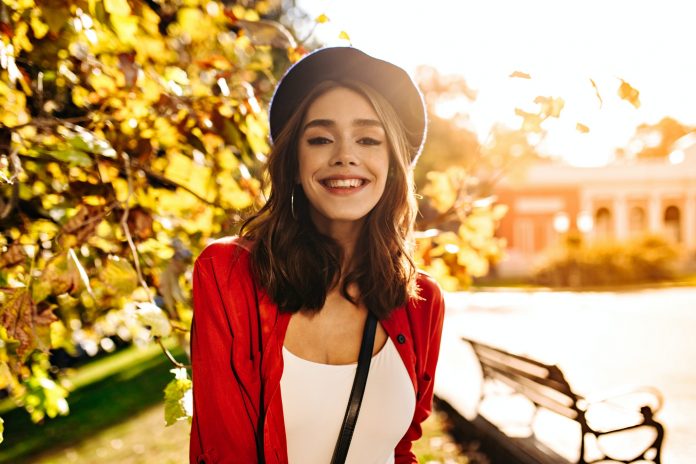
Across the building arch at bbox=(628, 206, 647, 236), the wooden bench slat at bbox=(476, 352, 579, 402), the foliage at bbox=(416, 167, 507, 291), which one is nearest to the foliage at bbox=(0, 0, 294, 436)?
the foliage at bbox=(416, 167, 507, 291)

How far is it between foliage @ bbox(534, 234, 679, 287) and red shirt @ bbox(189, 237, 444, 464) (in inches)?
1100

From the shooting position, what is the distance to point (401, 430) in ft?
6.73

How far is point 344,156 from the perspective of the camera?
196cm

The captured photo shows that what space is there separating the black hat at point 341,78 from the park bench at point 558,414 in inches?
110

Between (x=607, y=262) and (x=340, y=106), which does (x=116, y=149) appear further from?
(x=607, y=262)

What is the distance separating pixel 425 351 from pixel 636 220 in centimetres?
4361

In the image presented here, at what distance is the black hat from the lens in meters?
2.00

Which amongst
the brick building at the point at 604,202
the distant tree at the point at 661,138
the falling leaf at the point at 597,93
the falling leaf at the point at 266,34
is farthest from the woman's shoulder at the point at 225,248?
the distant tree at the point at 661,138

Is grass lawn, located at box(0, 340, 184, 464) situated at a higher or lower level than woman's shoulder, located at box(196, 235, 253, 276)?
lower

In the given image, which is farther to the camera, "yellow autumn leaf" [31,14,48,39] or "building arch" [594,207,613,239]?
"building arch" [594,207,613,239]

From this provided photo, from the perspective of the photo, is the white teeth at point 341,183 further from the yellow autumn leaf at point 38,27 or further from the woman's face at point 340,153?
the yellow autumn leaf at point 38,27

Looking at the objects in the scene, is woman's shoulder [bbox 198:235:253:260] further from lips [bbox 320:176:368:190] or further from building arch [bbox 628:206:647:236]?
building arch [bbox 628:206:647:236]

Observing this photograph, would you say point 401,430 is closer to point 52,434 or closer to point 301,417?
point 301,417

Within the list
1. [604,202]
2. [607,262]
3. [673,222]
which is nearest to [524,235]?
[604,202]
